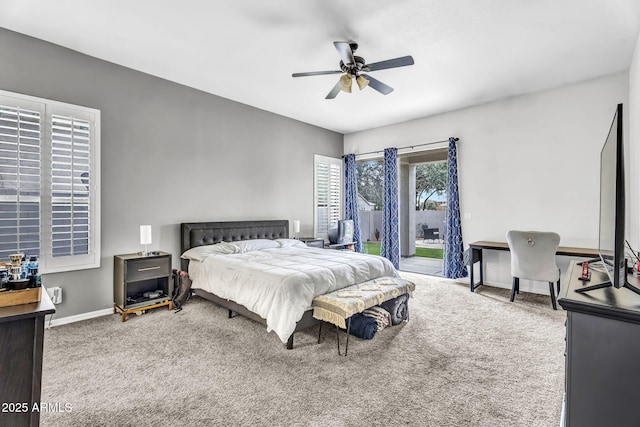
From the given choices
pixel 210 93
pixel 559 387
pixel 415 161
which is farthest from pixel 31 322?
pixel 415 161

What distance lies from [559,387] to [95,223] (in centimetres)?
470

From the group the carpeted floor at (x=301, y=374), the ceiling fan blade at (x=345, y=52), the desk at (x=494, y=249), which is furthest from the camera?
the desk at (x=494, y=249)

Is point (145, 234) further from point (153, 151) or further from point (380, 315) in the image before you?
point (380, 315)

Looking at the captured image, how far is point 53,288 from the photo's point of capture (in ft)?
10.9

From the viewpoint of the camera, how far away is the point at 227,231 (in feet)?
15.9

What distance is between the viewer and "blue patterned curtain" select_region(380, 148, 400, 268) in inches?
246

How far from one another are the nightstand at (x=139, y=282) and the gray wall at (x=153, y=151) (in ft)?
0.73

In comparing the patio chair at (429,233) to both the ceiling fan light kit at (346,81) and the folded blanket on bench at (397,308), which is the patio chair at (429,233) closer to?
the folded blanket on bench at (397,308)

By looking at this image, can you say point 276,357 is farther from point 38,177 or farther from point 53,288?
point 38,177

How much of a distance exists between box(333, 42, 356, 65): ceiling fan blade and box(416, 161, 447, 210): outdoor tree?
5.90m

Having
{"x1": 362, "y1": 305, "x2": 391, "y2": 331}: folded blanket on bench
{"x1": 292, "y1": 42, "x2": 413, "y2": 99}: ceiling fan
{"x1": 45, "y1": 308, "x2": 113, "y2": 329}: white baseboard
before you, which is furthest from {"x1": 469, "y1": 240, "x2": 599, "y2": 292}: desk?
{"x1": 45, "y1": 308, "x2": 113, "y2": 329}: white baseboard

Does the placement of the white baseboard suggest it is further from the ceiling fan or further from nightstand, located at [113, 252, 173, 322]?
the ceiling fan

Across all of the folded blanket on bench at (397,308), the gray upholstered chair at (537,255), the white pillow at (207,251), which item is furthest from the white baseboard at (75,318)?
the gray upholstered chair at (537,255)

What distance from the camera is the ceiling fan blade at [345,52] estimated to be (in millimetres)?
2878
